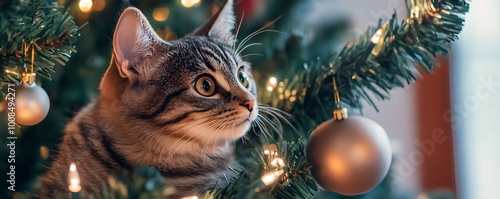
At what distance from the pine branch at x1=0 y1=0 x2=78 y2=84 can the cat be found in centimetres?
8

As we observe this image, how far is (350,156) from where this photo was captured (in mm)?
408

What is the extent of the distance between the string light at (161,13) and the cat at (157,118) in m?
0.12

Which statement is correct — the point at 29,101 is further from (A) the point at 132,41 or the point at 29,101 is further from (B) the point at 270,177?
(B) the point at 270,177

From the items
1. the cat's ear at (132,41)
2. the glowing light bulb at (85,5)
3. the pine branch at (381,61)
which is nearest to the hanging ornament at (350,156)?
the pine branch at (381,61)

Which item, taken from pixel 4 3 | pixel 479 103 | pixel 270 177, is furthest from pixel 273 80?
pixel 479 103

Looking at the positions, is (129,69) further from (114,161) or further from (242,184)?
(242,184)

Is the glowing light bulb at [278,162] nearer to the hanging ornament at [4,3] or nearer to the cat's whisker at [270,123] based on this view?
the cat's whisker at [270,123]

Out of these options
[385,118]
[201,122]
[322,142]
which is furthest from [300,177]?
[385,118]

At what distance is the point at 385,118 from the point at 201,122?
0.92 m

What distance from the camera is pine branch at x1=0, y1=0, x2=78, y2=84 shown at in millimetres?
424

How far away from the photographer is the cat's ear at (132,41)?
1.69 ft

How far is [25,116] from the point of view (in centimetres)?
46

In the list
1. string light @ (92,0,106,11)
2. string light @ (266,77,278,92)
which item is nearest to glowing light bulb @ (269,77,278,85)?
string light @ (266,77,278,92)

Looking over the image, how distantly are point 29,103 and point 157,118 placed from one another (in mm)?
141
